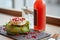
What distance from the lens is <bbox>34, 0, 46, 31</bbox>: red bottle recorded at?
113cm

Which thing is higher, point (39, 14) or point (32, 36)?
point (39, 14)

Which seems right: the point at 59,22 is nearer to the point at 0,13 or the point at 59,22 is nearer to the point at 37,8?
the point at 37,8

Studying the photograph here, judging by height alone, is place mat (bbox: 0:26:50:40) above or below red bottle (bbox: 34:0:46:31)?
below

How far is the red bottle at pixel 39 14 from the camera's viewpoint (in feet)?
3.71

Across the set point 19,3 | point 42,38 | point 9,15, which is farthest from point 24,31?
point 19,3

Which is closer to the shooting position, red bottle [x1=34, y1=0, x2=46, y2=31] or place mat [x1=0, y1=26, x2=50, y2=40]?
place mat [x1=0, y1=26, x2=50, y2=40]

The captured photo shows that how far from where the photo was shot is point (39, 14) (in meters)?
1.13

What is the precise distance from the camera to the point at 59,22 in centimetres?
129

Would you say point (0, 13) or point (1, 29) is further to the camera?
point (0, 13)

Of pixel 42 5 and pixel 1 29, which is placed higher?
pixel 42 5

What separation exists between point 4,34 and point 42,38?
250 millimetres

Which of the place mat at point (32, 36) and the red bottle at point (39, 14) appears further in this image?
the red bottle at point (39, 14)

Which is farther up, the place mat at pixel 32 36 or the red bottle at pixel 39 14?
the red bottle at pixel 39 14

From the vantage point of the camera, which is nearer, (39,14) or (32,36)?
(32,36)
